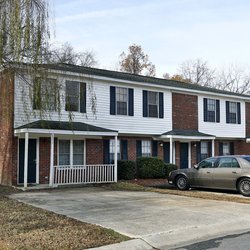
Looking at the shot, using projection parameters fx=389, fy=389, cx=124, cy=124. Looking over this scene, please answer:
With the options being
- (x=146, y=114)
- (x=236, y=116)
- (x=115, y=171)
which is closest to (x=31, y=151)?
(x=115, y=171)

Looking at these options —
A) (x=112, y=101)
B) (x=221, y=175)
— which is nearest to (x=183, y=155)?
(x=112, y=101)

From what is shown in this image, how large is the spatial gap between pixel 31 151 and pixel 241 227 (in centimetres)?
1131

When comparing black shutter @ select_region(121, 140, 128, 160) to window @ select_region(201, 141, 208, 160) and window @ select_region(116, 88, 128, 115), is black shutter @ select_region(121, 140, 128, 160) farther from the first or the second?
window @ select_region(201, 141, 208, 160)

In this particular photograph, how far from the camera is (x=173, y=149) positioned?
2361 cm

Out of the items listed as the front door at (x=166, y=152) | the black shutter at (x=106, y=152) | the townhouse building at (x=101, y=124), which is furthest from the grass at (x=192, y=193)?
the front door at (x=166, y=152)

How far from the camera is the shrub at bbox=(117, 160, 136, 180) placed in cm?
1986

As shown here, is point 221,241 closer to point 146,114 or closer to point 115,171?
point 115,171

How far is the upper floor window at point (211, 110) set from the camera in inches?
984

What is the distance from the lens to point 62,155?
18938 mm

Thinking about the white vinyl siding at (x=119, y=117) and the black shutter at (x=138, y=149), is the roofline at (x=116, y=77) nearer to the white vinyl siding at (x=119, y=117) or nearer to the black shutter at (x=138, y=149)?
the white vinyl siding at (x=119, y=117)

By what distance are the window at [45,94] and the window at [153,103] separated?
10336 mm

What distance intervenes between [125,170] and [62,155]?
3315 mm

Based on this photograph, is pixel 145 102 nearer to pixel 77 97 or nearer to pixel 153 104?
pixel 153 104

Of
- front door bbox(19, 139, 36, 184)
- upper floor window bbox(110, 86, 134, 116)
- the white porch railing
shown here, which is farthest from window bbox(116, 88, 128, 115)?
front door bbox(19, 139, 36, 184)
